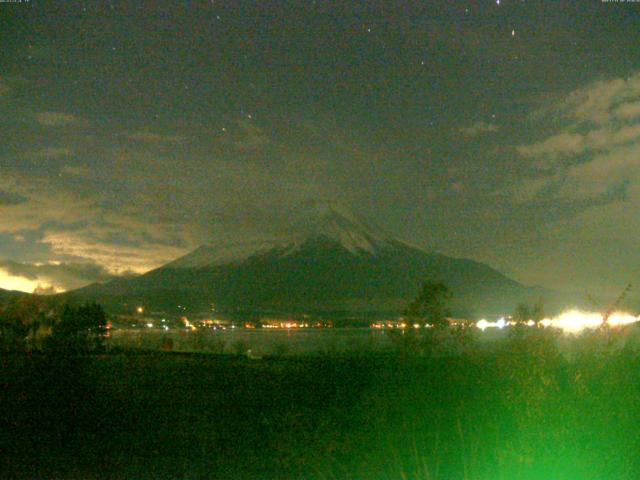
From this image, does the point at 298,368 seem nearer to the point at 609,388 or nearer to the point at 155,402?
the point at 155,402

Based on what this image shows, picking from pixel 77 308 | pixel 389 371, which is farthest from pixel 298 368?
pixel 77 308

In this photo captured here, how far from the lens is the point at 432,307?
131ft

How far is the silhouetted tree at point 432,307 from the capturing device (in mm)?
39594

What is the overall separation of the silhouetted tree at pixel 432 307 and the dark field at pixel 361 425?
795 inches

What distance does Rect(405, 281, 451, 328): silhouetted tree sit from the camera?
→ 130ft

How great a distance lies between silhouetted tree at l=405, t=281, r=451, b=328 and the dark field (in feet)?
66.3

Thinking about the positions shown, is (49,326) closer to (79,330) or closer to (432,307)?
(79,330)

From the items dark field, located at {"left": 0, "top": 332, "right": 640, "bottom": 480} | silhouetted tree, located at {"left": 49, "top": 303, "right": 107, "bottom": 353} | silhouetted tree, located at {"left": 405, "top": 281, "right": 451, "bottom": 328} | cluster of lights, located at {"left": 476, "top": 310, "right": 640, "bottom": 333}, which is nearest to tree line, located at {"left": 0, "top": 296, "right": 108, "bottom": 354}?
silhouetted tree, located at {"left": 49, "top": 303, "right": 107, "bottom": 353}

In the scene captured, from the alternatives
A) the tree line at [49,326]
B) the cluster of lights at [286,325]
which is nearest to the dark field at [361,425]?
the tree line at [49,326]

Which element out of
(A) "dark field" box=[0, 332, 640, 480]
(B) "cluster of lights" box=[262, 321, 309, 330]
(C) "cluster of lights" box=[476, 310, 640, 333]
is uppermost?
(B) "cluster of lights" box=[262, 321, 309, 330]

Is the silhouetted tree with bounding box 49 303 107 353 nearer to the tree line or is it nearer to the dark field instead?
the tree line

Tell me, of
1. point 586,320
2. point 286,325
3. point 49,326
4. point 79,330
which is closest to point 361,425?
point 586,320

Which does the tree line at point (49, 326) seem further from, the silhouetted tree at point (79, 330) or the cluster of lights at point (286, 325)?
the cluster of lights at point (286, 325)

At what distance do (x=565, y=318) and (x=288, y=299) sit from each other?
111 metres
